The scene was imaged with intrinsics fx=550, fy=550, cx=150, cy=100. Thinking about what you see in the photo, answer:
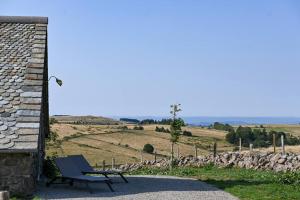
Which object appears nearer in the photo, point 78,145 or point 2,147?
point 2,147

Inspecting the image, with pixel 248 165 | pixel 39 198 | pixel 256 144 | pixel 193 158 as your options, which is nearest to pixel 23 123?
pixel 39 198

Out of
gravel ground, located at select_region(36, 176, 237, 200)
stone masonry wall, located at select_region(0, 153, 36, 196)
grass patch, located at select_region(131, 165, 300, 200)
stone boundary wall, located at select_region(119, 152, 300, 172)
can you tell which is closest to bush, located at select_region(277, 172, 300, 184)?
grass patch, located at select_region(131, 165, 300, 200)

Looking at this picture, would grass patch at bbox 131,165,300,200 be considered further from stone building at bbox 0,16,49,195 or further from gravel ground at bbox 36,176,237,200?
stone building at bbox 0,16,49,195


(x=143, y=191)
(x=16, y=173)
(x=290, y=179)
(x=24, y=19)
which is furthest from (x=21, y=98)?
(x=290, y=179)

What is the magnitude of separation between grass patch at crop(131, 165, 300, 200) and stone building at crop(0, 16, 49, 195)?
5.29 metres

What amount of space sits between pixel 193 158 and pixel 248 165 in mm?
3616

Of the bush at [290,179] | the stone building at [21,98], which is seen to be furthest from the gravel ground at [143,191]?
the bush at [290,179]

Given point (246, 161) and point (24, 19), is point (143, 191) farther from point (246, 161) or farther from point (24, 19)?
point (246, 161)

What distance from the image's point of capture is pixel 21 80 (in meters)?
14.7

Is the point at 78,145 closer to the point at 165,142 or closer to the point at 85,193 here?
the point at 165,142

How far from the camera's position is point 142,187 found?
15805 mm

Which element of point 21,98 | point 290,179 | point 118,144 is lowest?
point 118,144

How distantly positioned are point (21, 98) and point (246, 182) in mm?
7411

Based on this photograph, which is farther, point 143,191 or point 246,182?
point 246,182
